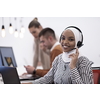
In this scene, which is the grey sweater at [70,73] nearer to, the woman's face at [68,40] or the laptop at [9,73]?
the woman's face at [68,40]

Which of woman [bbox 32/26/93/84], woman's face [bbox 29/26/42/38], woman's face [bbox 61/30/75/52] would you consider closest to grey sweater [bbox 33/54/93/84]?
woman [bbox 32/26/93/84]

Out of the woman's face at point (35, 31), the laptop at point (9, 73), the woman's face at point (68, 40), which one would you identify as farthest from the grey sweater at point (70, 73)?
the woman's face at point (35, 31)

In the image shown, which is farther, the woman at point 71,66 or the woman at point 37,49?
the woman at point 37,49

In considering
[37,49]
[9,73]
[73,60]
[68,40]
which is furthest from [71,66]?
[37,49]

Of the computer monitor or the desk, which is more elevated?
the computer monitor

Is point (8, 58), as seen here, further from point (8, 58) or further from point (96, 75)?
point (96, 75)

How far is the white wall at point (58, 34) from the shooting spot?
2.04 meters

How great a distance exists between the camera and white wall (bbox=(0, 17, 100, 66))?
204 cm

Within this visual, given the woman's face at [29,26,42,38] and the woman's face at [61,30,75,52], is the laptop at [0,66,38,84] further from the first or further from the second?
the woman's face at [29,26,42,38]
